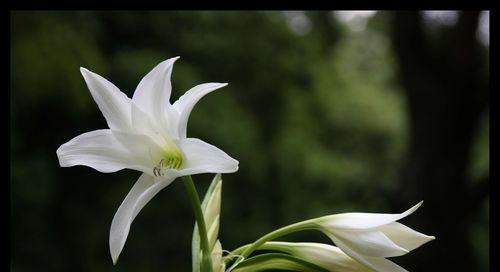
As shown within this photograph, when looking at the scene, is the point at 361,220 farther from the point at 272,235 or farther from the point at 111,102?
the point at 111,102

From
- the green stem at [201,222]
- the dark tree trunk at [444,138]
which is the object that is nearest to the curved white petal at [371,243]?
the green stem at [201,222]

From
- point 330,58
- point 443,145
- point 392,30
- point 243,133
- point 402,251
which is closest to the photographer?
point 402,251

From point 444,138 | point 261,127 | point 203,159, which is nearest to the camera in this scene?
point 203,159

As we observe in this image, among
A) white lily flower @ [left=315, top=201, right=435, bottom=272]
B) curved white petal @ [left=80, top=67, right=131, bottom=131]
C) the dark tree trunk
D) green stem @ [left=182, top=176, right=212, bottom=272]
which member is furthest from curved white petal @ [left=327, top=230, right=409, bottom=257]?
the dark tree trunk

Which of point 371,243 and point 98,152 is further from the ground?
point 98,152

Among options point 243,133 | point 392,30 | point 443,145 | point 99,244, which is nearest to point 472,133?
point 443,145

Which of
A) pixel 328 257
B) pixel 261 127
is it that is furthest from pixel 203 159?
pixel 261 127

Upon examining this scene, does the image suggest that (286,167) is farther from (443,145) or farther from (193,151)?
(193,151)
